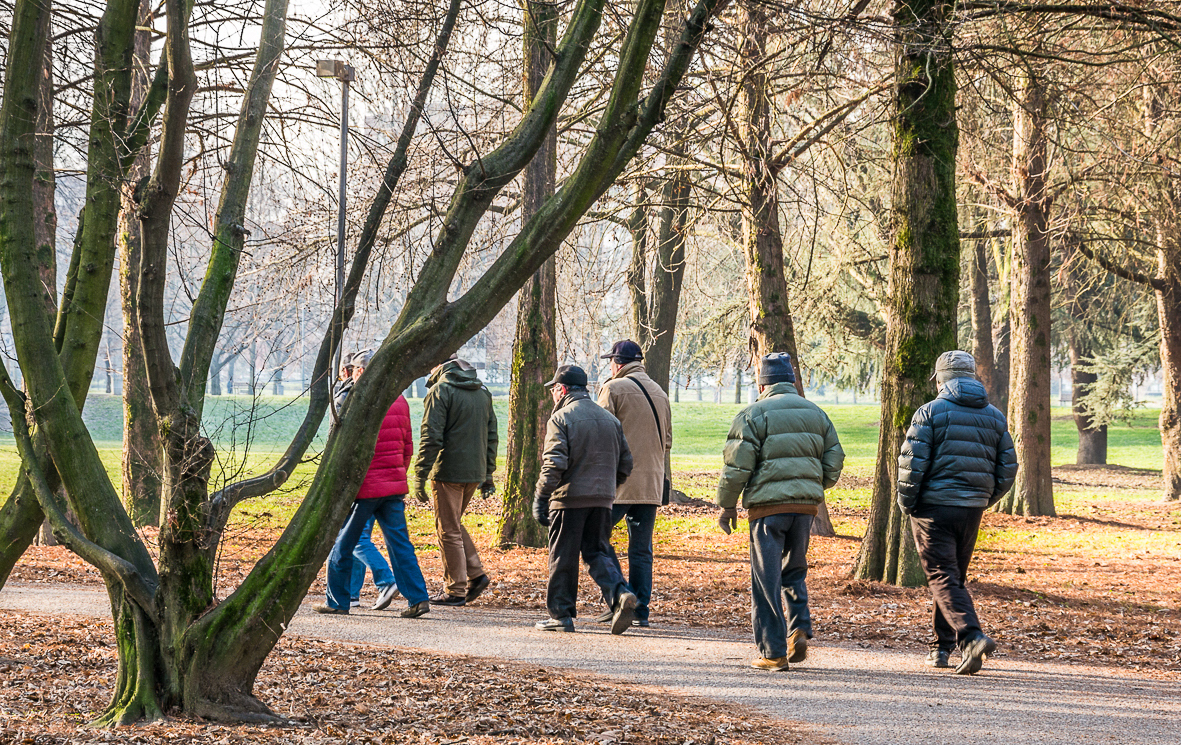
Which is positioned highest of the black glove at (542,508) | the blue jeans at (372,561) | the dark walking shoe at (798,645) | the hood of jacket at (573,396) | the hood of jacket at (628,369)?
the hood of jacket at (628,369)

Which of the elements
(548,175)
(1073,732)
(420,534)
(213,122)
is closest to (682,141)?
(548,175)

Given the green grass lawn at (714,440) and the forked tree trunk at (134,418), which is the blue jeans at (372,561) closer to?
the forked tree trunk at (134,418)

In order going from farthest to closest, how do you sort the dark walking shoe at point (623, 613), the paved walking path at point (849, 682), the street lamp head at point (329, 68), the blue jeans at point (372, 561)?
the blue jeans at point (372, 561), the dark walking shoe at point (623, 613), the street lamp head at point (329, 68), the paved walking path at point (849, 682)

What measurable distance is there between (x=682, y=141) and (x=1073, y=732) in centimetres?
771

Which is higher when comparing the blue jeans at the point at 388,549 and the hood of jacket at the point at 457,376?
the hood of jacket at the point at 457,376

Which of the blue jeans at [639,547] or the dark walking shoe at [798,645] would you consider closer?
the dark walking shoe at [798,645]

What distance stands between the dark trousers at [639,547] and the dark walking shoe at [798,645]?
1.66 metres

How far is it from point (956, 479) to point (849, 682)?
1367 mm

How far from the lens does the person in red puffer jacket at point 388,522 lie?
812 cm

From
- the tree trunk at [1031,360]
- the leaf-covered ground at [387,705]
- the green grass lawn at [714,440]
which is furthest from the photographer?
the green grass lawn at [714,440]

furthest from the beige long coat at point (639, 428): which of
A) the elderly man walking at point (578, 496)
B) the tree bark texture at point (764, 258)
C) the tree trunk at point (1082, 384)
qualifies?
the tree trunk at point (1082, 384)

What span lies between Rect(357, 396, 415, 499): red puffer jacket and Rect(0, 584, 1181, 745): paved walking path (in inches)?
38.4

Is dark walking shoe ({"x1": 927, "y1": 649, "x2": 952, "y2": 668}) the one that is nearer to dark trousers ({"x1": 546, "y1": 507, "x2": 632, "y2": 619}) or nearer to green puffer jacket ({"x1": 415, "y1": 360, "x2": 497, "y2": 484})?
dark trousers ({"x1": 546, "y1": 507, "x2": 632, "y2": 619})

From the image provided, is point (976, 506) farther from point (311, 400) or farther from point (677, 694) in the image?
point (311, 400)
